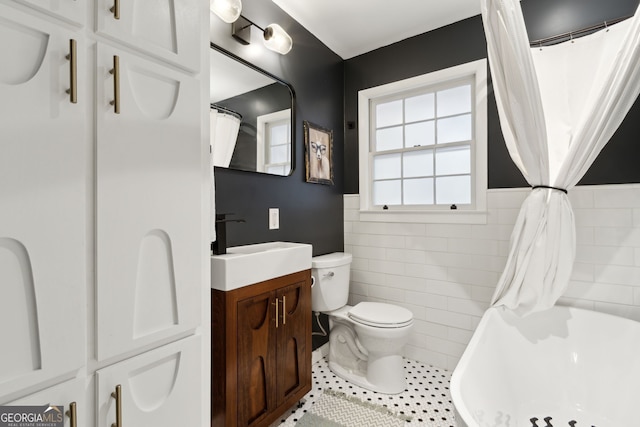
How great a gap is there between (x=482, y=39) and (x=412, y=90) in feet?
1.91

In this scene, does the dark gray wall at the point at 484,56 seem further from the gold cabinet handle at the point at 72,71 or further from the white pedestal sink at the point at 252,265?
the gold cabinet handle at the point at 72,71

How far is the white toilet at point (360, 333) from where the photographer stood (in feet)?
6.53

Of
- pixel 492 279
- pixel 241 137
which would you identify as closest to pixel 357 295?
pixel 492 279

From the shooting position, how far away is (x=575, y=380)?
1.66 meters

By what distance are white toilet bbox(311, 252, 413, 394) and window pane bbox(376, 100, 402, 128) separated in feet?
4.19

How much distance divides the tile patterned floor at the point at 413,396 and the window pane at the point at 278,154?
1586mm

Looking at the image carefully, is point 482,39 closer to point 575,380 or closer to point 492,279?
point 492,279

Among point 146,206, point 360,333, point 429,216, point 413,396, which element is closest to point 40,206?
point 146,206

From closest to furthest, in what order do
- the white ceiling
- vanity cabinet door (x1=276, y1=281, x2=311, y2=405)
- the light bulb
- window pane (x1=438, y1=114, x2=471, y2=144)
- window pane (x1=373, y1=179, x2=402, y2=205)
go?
vanity cabinet door (x1=276, y1=281, x2=311, y2=405) → the light bulb → the white ceiling → window pane (x1=438, y1=114, x2=471, y2=144) → window pane (x1=373, y1=179, x2=402, y2=205)

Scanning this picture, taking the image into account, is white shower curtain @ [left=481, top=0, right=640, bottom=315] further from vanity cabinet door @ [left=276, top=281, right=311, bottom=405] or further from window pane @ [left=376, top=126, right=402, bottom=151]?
vanity cabinet door @ [left=276, top=281, right=311, bottom=405]

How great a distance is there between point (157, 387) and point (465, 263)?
81.4 inches

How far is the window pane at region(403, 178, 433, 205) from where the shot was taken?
248 cm

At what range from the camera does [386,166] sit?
2.69m

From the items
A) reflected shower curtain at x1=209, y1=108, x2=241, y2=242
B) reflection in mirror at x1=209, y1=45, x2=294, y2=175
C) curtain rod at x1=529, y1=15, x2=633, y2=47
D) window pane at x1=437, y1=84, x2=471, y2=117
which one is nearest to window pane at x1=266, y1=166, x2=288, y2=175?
reflection in mirror at x1=209, y1=45, x2=294, y2=175
